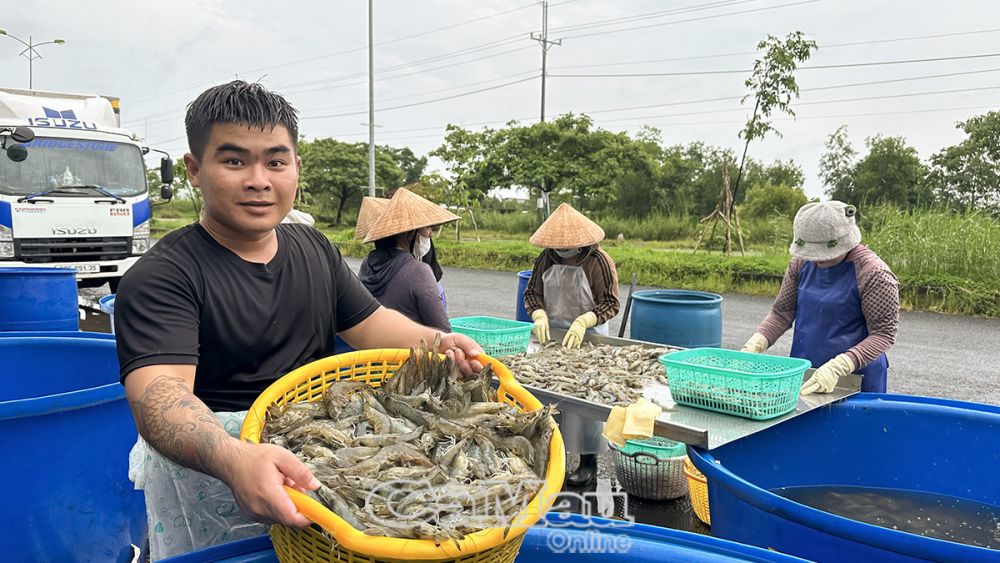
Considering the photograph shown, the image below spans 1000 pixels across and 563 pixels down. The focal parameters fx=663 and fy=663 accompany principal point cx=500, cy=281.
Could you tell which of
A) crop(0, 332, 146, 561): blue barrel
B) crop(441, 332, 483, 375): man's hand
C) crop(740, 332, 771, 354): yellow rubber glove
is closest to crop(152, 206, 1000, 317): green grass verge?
crop(740, 332, 771, 354): yellow rubber glove

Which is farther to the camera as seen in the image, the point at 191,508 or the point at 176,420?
the point at 191,508

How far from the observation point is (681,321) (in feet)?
18.2

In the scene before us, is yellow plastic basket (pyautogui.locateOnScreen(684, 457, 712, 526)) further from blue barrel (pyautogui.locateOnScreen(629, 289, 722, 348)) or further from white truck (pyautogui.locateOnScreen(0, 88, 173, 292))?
white truck (pyautogui.locateOnScreen(0, 88, 173, 292))

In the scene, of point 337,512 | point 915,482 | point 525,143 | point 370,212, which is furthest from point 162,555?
point 525,143

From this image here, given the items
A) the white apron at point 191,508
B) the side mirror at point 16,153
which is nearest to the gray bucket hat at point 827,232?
the white apron at point 191,508

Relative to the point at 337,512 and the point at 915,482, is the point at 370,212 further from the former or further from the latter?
the point at 337,512

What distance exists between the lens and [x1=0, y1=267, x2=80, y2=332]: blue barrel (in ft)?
18.6

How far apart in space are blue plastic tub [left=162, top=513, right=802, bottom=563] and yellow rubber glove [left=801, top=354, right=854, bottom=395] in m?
2.01

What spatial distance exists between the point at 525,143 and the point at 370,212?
2239 centimetres

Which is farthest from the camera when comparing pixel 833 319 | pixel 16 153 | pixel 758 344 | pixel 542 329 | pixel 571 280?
pixel 16 153

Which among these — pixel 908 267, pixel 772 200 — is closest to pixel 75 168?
pixel 908 267

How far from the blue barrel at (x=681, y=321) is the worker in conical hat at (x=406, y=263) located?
209cm

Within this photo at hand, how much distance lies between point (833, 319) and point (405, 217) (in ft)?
8.70

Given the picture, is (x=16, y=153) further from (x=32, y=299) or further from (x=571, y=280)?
(x=571, y=280)
